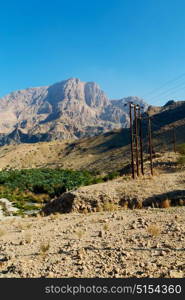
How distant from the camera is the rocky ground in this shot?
846cm

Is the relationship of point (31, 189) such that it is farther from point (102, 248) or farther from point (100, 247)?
point (102, 248)

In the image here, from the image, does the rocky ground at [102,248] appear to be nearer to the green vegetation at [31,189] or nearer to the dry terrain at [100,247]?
the dry terrain at [100,247]

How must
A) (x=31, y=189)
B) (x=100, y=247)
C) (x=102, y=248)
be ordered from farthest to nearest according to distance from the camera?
1. (x=31, y=189)
2. (x=100, y=247)
3. (x=102, y=248)

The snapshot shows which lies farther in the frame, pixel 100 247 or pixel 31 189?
pixel 31 189

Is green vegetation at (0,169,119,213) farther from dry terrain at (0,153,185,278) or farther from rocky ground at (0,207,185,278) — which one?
rocky ground at (0,207,185,278)

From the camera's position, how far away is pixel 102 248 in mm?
10422

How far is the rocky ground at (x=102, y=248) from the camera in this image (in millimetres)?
8461

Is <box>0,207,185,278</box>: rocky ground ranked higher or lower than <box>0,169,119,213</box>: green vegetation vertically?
lower

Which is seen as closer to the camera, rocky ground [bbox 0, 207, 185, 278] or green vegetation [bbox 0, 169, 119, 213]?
rocky ground [bbox 0, 207, 185, 278]

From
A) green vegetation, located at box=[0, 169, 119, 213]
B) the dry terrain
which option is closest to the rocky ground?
the dry terrain

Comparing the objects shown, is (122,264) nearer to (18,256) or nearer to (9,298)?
(9,298)

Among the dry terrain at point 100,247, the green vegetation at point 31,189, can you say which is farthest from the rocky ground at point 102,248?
the green vegetation at point 31,189

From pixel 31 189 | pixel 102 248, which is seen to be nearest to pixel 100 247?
pixel 102 248

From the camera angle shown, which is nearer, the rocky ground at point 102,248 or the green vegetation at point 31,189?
the rocky ground at point 102,248
